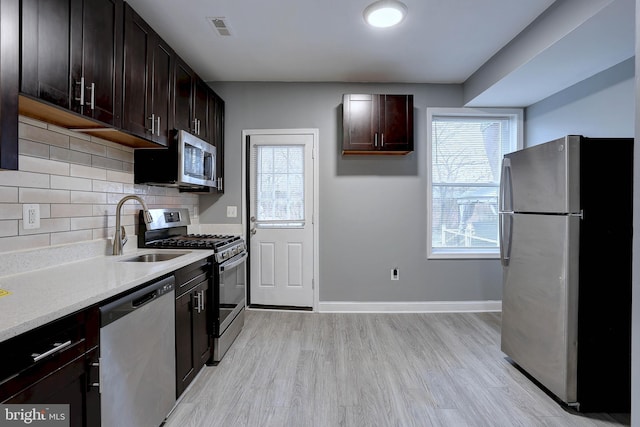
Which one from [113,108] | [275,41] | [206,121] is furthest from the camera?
[206,121]

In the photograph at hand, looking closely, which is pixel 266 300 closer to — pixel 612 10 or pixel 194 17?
pixel 194 17

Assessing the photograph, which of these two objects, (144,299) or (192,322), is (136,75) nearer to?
(144,299)

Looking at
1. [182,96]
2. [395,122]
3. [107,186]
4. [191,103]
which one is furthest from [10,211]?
[395,122]

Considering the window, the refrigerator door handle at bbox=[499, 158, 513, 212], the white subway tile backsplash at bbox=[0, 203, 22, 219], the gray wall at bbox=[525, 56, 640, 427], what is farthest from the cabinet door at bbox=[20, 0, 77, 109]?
the window

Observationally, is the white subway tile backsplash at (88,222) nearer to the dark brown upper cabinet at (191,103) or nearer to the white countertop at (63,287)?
the white countertop at (63,287)

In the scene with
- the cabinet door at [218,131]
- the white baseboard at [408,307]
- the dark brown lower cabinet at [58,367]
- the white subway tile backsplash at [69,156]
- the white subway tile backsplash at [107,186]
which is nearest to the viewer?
the dark brown lower cabinet at [58,367]

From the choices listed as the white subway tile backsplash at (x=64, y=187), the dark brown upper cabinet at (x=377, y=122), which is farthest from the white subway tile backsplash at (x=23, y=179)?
the dark brown upper cabinet at (x=377, y=122)

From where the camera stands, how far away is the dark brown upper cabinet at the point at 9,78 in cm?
111

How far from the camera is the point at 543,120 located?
3250mm

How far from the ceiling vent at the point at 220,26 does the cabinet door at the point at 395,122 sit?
160 cm

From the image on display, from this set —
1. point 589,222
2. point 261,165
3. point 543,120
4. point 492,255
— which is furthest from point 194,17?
point 492,255

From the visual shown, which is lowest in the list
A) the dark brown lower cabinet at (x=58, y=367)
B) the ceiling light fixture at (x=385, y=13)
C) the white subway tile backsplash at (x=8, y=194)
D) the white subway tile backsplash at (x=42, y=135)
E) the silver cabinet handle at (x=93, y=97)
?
the dark brown lower cabinet at (x=58, y=367)

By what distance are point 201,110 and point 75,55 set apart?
1.42 m

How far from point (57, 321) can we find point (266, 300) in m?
2.57
